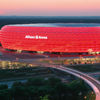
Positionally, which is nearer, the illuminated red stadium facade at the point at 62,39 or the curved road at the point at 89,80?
the curved road at the point at 89,80

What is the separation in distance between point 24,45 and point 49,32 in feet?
33.4

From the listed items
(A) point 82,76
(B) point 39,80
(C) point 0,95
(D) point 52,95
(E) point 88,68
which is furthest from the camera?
(E) point 88,68

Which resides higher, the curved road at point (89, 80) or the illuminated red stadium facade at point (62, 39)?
the illuminated red stadium facade at point (62, 39)

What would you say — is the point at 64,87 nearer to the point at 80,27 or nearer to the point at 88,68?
the point at 88,68

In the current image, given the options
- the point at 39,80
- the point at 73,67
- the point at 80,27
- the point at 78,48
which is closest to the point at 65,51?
the point at 78,48

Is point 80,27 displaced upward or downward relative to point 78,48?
upward

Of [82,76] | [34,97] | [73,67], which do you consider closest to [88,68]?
[73,67]

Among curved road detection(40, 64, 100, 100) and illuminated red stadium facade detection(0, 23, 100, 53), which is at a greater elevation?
illuminated red stadium facade detection(0, 23, 100, 53)

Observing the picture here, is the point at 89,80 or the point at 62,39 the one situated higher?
the point at 62,39

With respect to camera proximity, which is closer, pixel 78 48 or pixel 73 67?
pixel 73 67

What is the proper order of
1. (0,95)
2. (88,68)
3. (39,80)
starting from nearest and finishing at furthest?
1. (0,95)
2. (39,80)
3. (88,68)

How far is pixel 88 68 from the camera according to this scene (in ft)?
208

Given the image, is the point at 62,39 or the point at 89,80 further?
the point at 62,39

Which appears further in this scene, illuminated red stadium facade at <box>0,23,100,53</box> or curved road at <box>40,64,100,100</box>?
illuminated red stadium facade at <box>0,23,100,53</box>
